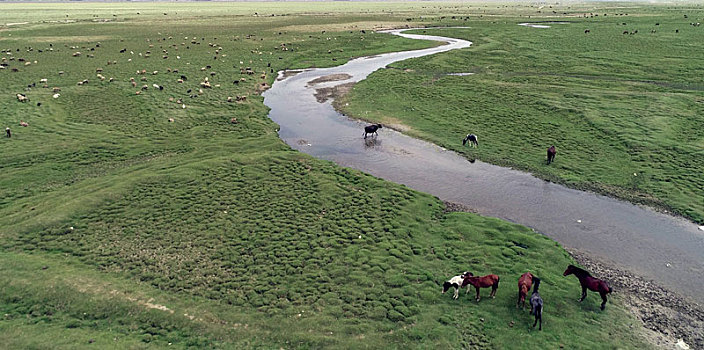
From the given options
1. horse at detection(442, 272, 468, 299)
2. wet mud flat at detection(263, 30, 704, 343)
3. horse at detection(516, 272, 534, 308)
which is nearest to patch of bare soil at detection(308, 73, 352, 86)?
wet mud flat at detection(263, 30, 704, 343)

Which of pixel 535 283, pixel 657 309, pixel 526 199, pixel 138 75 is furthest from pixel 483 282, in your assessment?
pixel 138 75

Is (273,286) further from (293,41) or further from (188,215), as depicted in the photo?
(293,41)

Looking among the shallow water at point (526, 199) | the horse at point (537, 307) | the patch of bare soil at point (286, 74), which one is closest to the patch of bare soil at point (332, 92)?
the shallow water at point (526, 199)

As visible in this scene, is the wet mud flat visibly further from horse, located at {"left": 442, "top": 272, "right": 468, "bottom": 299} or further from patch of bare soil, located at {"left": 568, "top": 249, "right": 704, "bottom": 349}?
horse, located at {"left": 442, "top": 272, "right": 468, "bottom": 299}

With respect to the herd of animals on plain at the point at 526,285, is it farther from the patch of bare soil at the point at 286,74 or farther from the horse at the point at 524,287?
the patch of bare soil at the point at 286,74

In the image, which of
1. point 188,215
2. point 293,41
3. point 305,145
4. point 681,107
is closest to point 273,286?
point 188,215

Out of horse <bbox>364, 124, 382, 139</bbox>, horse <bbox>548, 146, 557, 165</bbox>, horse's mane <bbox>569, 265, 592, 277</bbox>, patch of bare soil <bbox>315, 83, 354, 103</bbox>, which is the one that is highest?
patch of bare soil <bbox>315, 83, 354, 103</bbox>
